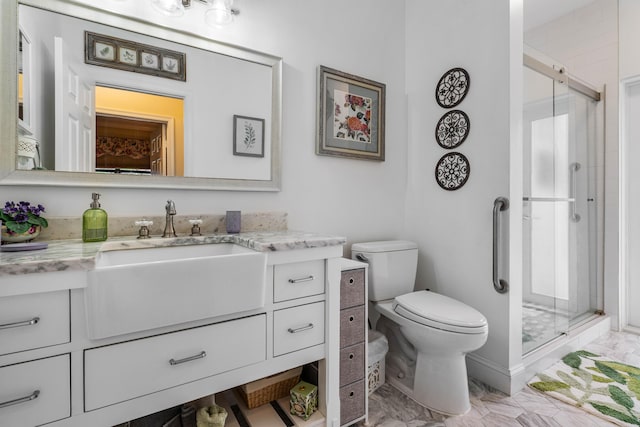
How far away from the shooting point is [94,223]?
4.16 ft

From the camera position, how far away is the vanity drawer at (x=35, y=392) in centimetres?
82

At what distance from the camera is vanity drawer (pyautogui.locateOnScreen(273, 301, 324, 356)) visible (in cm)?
125

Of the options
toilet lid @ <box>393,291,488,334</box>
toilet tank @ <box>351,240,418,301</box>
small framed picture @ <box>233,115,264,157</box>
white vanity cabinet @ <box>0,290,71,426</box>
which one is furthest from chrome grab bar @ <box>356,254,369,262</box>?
white vanity cabinet @ <box>0,290,71,426</box>

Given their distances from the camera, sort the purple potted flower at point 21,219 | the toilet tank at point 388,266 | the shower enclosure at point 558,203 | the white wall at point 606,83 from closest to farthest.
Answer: the purple potted flower at point 21,219
the toilet tank at point 388,266
the shower enclosure at point 558,203
the white wall at point 606,83

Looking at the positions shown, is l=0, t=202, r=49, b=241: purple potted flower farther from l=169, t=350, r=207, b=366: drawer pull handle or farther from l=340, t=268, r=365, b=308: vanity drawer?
l=340, t=268, r=365, b=308: vanity drawer

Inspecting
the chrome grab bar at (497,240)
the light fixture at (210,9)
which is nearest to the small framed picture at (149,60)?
the light fixture at (210,9)

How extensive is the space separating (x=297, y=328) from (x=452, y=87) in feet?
5.83

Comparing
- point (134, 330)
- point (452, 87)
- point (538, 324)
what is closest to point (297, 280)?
point (134, 330)

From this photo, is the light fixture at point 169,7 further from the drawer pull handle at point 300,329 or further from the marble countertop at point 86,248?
the drawer pull handle at point 300,329

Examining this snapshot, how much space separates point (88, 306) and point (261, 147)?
113 cm

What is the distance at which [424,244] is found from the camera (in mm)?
2266

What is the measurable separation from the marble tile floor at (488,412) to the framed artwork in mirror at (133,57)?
1.94 metres

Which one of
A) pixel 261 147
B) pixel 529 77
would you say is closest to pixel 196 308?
pixel 261 147

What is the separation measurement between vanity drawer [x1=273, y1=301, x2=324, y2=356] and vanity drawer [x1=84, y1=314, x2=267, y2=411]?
6 centimetres
